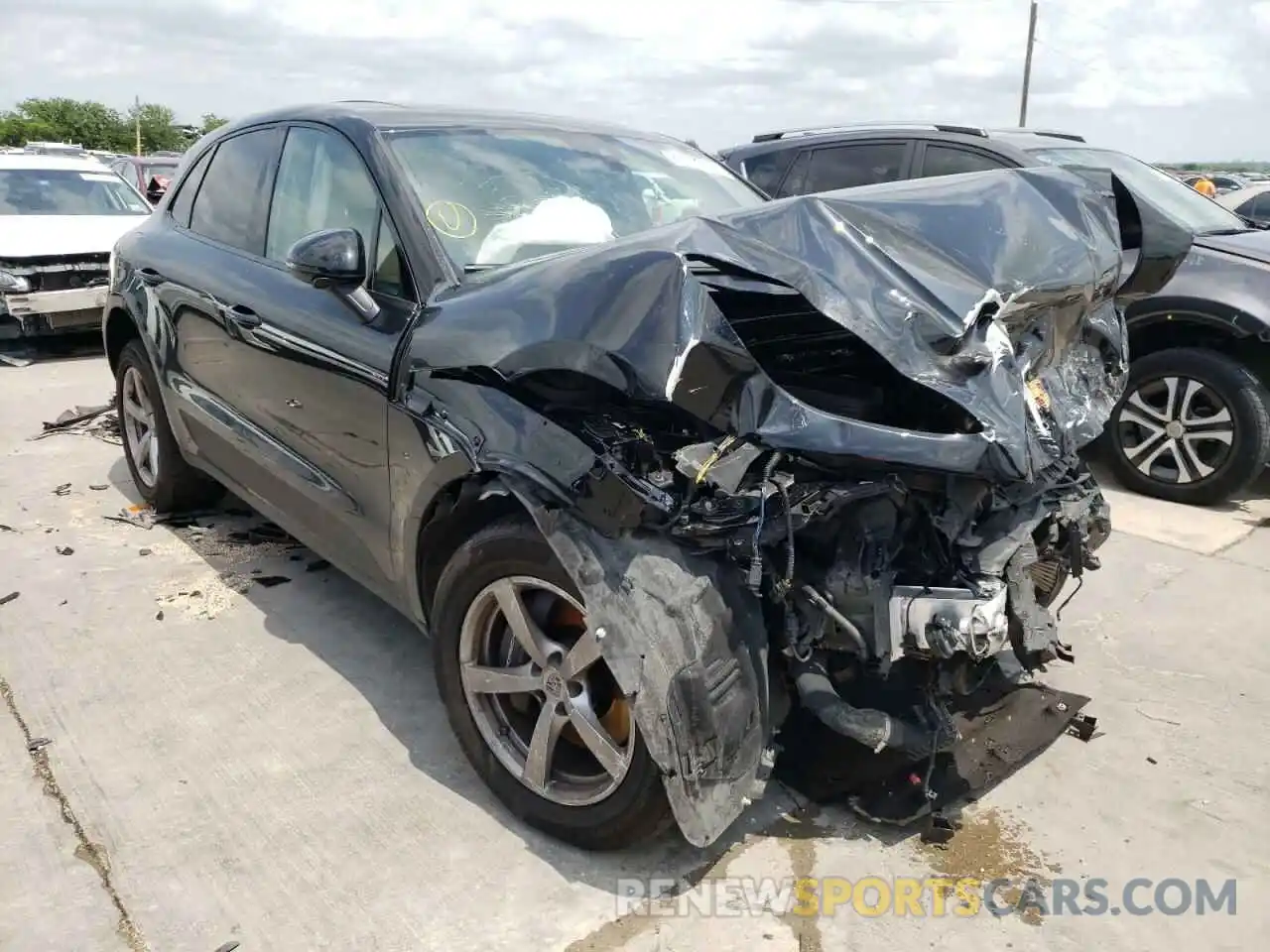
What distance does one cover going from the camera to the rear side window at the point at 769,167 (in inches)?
285

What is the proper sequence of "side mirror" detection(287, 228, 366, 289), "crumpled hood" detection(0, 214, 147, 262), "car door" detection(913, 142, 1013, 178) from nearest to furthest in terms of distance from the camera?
1. "side mirror" detection(287, 228, 366, 289)
2. "car door" detection(913, 142, 1013, 178)
3. "crumpled hood" detection(0, 214, 147, 262)

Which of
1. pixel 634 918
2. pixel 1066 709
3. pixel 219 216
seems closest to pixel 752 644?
pixel 634 918

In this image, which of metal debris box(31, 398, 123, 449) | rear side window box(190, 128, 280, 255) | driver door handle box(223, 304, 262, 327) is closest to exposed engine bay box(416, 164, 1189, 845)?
driver door handle box(223, 304, 262, 327)

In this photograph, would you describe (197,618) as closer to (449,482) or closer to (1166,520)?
(449,482)

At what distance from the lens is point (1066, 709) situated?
311cm

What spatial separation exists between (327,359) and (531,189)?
863 mm

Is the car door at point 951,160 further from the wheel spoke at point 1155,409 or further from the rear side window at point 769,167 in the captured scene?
the wheel spoke at point 1155,409

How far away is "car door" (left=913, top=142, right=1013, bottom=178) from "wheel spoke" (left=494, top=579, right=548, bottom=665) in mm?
4714

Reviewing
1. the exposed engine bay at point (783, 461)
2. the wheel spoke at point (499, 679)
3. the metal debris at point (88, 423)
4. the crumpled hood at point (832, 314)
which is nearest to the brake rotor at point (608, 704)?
the wheel spoke at point (499, 679)

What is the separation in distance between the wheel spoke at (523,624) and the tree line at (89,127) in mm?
58135

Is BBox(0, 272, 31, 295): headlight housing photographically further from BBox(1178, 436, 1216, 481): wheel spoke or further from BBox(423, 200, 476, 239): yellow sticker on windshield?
BBox(1178, 436, 1216, 481): wheel spoke

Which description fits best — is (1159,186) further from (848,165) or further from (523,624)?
(523,624)

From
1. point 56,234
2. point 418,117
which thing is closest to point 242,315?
point 418,117

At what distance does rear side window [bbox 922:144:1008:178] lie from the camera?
6.30 meters
